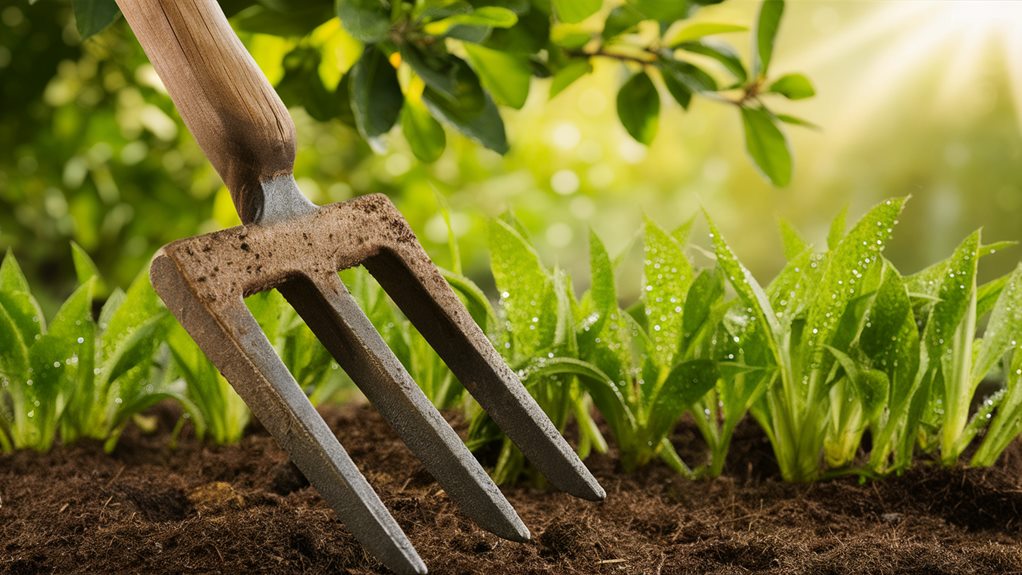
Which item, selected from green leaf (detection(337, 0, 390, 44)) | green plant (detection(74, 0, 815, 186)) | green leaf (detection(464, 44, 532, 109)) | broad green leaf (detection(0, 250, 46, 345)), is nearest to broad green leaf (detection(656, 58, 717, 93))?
green plant (detection(74, 0, 815, 186))

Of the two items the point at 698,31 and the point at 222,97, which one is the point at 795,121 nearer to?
the point at 698,31

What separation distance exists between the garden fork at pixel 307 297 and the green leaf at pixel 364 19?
12 cm

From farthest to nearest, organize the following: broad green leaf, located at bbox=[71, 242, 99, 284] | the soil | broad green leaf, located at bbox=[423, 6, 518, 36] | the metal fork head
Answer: broad green leaf, located at bbox=[71, 242, 99, 284] → broad green leaf, located at bbox=[423, 6, 518, 36] → the soil → the metal fork head

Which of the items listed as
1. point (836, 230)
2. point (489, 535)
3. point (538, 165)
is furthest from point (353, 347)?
point (538, 165)

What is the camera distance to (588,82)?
A: 4.01 meters

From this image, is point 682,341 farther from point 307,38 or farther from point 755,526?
point 307,38

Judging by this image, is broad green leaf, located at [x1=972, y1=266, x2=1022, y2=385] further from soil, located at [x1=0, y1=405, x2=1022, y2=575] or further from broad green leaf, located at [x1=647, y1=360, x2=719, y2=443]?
broad green leaf, located at [x1=647, y1=360, x2=719, y2=443]

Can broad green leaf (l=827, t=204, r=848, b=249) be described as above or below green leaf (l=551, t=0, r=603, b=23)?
below

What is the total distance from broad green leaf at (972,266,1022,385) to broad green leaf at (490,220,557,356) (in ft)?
1.62

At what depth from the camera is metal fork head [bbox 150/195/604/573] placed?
761 millimetres

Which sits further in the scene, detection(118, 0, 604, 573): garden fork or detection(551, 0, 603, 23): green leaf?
detection(551, 0, 603, 23): green leaf

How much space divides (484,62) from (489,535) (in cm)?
60

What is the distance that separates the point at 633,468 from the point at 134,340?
61cm

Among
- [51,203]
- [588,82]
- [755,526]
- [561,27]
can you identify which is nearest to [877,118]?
[588,82]
